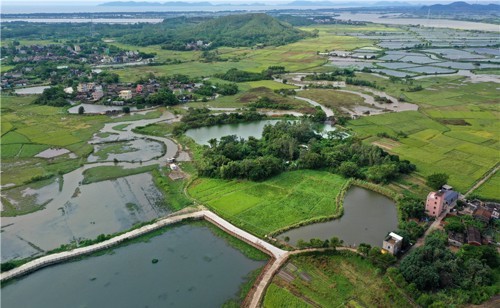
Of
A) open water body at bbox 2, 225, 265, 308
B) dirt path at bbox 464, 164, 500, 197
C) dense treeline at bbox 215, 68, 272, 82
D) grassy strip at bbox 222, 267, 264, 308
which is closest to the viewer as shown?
grassy strip at bbox 222, 267, 264, 308

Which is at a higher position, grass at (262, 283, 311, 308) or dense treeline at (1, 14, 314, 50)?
dense treeline at (1, 14, 314, 50)

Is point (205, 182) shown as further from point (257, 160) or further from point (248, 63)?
point (248, 63)

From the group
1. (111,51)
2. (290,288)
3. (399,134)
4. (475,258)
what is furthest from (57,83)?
(475,258)

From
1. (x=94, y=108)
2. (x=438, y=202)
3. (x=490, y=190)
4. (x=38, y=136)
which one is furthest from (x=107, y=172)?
(x=490, y=190)

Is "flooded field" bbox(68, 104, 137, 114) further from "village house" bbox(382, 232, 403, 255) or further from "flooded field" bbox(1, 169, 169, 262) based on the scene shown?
"village house" bbox(382, 232, 403, 255)

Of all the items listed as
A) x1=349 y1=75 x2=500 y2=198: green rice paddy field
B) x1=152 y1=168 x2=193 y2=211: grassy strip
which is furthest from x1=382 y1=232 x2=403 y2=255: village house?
x1=152 y1=168 x2=193 y2=211: grassy strip

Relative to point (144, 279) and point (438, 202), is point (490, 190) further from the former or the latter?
point (144, 279)

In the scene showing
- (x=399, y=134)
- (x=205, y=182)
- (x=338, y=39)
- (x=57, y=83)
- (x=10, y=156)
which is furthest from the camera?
(x=338, y=39)
